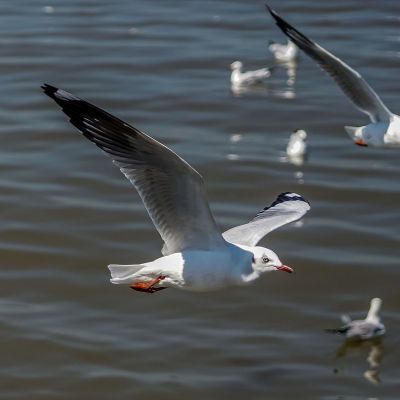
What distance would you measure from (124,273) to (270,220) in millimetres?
1529

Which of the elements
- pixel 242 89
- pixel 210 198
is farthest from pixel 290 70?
pixel 210 198

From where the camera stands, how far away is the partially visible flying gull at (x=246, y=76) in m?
18.8

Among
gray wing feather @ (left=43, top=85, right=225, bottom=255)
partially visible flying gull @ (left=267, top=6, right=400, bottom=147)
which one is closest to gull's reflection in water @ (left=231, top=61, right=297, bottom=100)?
partially visible flying gull @ (left=267, top=6, right=400, bottom=147)

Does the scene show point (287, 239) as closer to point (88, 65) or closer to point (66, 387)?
point (66, 387)

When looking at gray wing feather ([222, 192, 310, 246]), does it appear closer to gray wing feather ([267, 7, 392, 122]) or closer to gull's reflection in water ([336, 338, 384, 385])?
gull's reflection in water ([336, 338, 384, 385])

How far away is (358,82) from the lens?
1396cm

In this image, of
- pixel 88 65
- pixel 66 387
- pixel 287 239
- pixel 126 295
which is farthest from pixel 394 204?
pixel 88 65

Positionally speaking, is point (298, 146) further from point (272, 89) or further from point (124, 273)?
point (124, 273)

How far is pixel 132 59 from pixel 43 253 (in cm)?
753

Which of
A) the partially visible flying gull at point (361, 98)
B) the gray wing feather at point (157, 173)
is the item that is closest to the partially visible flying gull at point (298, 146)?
the partially visible flying gull at point (361, 98)

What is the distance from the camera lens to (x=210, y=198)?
597 inches

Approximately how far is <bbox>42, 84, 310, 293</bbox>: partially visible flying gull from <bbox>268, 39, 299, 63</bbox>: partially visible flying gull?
10.7m

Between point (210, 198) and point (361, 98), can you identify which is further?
point (210, 198)

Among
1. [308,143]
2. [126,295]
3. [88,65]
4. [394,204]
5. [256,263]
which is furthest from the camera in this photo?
[88,65]
